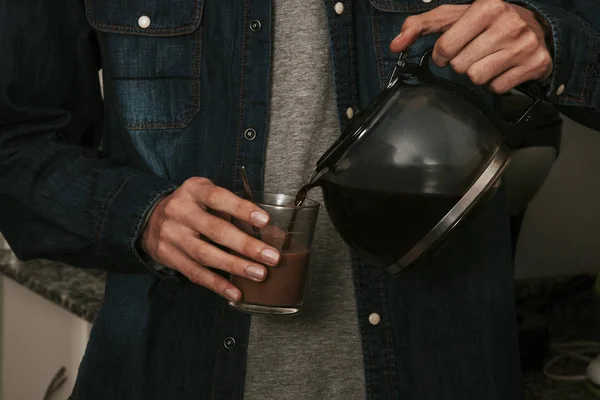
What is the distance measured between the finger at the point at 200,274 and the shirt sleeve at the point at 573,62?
17.9 inches

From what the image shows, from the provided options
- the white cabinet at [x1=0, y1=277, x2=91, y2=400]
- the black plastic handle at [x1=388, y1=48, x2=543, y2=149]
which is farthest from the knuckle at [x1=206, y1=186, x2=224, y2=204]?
the white cabinet at [x1=0, y1=277, x2=91, y2=400]

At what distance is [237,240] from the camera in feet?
3.03

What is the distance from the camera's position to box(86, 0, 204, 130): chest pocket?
1.21 metres

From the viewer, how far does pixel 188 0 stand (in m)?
1.21

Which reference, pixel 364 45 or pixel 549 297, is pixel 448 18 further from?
pixel 549 297

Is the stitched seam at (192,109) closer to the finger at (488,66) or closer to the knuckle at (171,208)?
the knuckle at (171,208)

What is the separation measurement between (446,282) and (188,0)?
1.73 feet

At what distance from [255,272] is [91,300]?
0.99 metres

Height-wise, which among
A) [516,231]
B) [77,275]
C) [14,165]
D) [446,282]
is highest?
[14,165]

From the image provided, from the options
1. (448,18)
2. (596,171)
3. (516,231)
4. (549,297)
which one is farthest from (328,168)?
(596,171)

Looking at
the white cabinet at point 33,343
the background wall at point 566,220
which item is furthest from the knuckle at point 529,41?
the white cabinet at point 33,343

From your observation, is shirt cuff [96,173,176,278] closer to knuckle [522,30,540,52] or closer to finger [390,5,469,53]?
finger [390,5,469,53]

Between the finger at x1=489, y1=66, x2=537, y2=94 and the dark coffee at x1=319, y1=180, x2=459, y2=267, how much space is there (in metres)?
0.16

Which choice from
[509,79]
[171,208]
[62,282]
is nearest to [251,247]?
[171,208]
